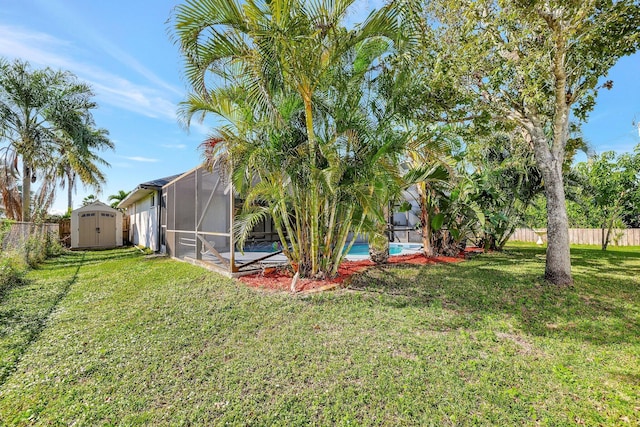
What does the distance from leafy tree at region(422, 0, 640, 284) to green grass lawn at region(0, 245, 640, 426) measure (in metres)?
2.51

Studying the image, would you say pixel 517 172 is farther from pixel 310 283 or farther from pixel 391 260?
pixel 310 283

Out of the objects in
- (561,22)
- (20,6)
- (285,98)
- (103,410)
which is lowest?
(103,410)

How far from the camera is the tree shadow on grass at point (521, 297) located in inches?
160

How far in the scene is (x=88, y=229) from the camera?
55.7 feet

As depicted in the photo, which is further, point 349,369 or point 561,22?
point 561,22

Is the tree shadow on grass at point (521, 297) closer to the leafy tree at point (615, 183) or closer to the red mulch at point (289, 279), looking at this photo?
the red mulch at point (289, 279)

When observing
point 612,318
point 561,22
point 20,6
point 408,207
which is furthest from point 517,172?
point 20,6

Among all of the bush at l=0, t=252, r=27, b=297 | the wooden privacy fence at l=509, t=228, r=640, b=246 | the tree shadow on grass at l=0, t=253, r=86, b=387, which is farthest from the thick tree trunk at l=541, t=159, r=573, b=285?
the bush at l=0, t=252, r=27, b=297

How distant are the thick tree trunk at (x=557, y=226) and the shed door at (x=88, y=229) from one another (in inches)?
827

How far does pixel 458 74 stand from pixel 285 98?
3.26 m

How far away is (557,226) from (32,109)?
19.6 m

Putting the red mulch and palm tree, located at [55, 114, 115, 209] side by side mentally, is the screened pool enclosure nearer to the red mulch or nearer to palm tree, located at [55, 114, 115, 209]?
the red mulch

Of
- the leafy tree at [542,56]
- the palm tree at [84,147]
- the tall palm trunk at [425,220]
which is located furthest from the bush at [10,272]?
the tall palm trunk at [425,220]

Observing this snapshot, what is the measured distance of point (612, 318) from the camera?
4336 millimetres
